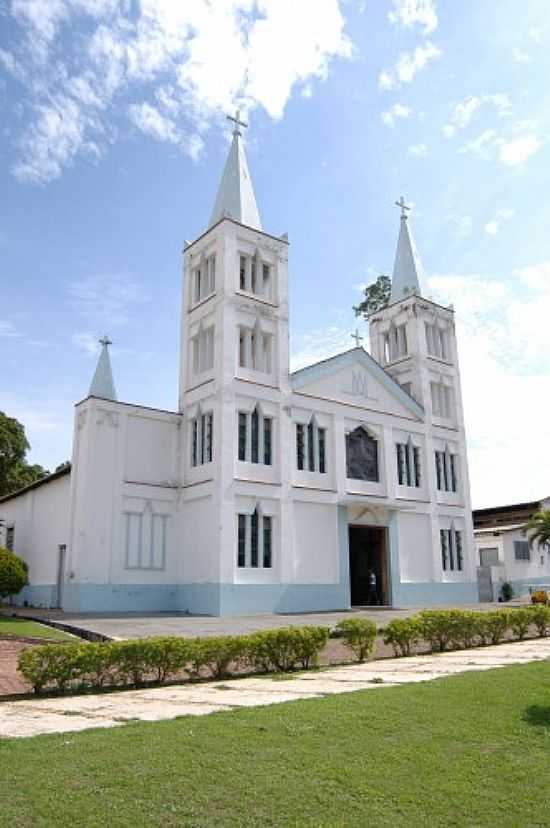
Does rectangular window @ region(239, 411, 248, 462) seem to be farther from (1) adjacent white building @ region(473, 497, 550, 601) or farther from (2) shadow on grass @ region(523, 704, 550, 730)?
(2) shadow on grass @ region(523, 704, 550, 730)

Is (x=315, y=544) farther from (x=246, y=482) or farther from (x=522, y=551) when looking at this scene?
(x=522, y=551)

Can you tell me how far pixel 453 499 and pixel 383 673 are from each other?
936 inches

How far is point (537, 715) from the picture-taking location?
265 inches

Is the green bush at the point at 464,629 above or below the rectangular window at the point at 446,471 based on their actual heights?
below

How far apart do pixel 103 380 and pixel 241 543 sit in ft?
27.8

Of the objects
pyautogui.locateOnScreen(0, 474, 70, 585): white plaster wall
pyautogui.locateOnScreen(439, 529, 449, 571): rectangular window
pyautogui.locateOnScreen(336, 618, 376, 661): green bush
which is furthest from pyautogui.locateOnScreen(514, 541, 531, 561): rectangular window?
pyautogui.locateOnScreen(336, 618, 376, 661): green bush

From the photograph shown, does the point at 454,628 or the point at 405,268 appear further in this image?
the point at 405,268

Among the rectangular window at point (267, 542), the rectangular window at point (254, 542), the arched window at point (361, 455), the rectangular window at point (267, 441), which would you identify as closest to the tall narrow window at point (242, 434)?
the rectangular window at point (267, 441)

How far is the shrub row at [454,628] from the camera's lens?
13.1 metres

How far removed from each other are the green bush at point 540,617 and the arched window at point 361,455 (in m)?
12.4

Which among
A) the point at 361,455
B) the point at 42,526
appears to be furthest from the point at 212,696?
the point at 42,526

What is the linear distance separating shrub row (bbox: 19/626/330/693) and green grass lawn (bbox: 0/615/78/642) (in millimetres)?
5965

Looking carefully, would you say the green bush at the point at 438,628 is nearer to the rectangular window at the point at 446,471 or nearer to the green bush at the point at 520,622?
the green bush at the point at 520,622

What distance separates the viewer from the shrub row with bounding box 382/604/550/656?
516 inches
